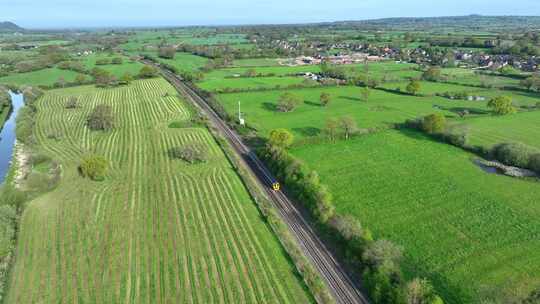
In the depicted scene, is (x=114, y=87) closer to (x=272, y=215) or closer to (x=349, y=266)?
(x=272, y=215)

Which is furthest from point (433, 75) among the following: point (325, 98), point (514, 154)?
point (514, 154)

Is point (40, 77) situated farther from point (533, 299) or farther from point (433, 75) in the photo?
point (533, 299)

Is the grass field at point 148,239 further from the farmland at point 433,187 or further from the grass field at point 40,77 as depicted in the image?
the grass field at point 40,77

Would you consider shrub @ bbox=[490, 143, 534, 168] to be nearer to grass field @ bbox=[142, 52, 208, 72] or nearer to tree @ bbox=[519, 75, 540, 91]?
tree @ bbox=[519, 75, 540, 91]

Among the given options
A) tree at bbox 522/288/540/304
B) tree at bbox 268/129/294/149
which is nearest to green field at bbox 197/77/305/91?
tree at bbox 268/129/294/149

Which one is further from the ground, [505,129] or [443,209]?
[505,129]

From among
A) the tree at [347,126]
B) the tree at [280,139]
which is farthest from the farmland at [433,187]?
the tree at [280,139]
